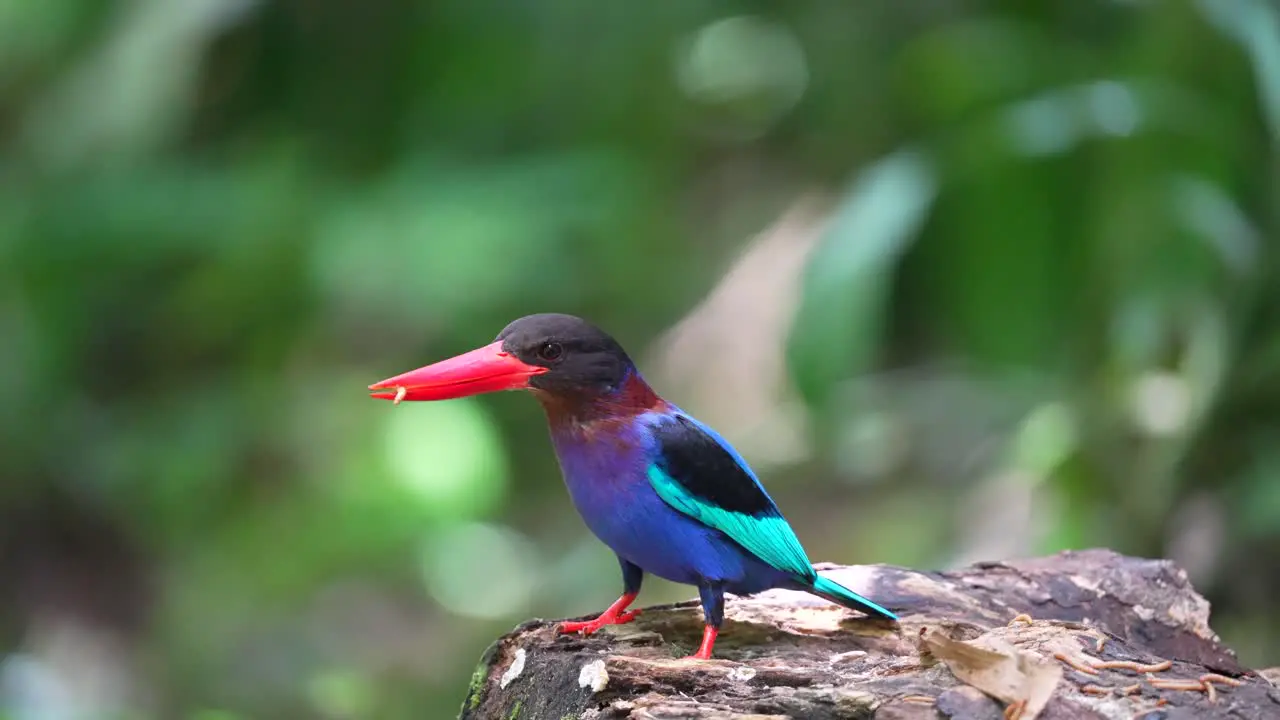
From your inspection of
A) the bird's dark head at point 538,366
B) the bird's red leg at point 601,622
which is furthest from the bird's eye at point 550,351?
the bird's red leg at point 601,622

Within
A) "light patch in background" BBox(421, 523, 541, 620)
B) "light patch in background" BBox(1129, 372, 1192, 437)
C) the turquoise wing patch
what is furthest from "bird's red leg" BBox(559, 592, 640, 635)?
"light patch in background" BBox(421, 523, 541, 620)

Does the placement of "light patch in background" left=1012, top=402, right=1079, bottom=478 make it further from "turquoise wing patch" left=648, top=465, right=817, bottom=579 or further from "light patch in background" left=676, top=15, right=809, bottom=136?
"light patch in background" left=676, top=15, right=809, bottom=136

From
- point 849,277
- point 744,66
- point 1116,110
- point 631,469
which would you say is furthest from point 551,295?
point 631,469

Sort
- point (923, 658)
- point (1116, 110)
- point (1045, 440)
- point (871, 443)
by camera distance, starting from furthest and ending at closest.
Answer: point (871, 443)
point (1045, 440)
point (1116, 110)
point (923, 658)

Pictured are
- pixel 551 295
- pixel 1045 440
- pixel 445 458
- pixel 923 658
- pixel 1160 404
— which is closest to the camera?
pixel 923 658

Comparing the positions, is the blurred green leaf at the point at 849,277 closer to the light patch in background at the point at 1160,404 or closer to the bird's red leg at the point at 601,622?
the light patch in background at the point at 1160,404

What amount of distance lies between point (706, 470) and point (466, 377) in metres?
0.49

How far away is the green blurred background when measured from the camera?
14.5ft

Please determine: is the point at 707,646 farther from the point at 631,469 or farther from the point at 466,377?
the point at 466,377

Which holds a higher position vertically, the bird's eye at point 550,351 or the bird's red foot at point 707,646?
the bird's eye at point 550,351

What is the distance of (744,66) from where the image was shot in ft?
23.5

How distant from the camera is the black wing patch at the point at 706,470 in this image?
2574mm

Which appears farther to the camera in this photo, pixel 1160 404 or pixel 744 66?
pixel 744 66

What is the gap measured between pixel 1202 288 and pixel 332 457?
12.6 feet
